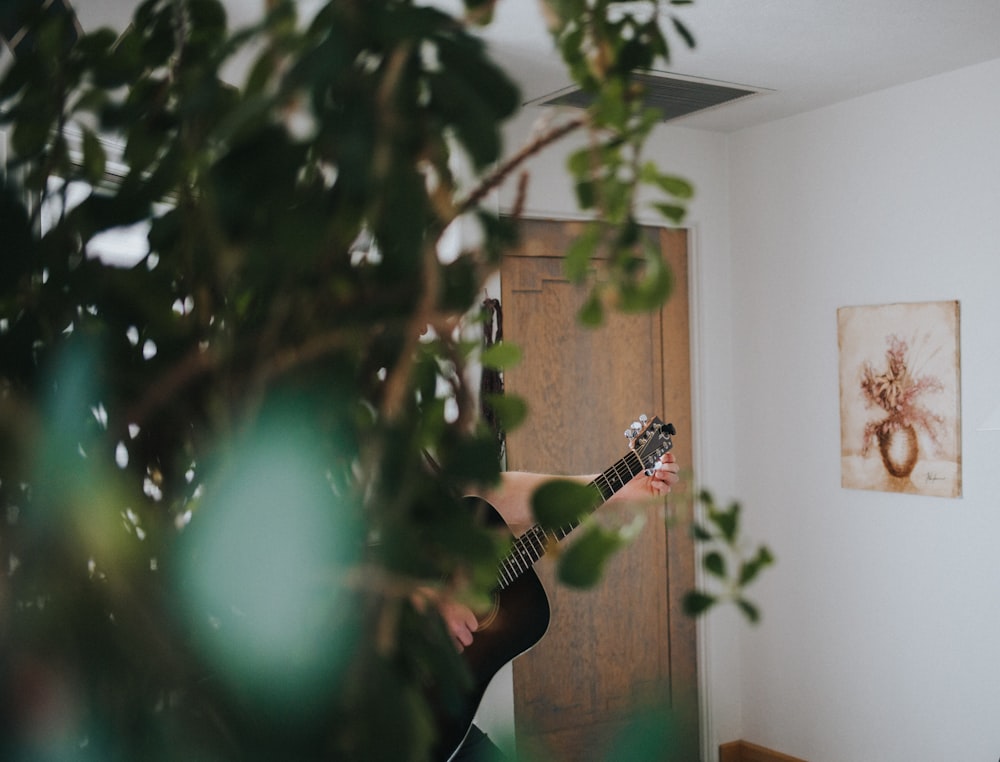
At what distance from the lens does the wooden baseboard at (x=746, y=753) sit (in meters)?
4.27

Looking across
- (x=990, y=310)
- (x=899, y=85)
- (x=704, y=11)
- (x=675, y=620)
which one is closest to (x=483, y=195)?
(x=704, y=11)

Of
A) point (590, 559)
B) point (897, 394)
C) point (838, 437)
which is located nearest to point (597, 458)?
point (838, 437)

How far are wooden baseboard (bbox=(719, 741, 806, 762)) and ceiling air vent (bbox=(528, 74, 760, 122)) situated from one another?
2656 mm

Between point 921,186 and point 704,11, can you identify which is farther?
point 921,186

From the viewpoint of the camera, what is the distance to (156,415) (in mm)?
430

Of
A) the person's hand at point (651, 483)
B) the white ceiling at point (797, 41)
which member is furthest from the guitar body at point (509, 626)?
the white ceiling at point (797, 41)

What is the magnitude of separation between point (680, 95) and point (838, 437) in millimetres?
1479

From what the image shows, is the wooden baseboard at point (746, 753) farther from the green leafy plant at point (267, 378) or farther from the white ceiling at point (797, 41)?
the green leafy plant at point (267, 378)

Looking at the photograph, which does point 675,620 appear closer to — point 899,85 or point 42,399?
point 899,85

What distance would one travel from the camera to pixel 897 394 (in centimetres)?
380

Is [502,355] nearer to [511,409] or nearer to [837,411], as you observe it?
[511,409]

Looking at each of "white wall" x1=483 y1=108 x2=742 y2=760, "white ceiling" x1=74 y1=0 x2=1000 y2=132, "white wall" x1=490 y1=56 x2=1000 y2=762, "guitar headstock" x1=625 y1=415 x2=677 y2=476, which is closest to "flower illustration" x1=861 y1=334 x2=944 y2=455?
"white wall" x1=490 y1=56 x2=1000 y2=762

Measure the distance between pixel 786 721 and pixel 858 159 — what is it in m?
2.32

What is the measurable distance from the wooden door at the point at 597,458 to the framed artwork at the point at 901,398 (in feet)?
2.34
